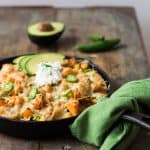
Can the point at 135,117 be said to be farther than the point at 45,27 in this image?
No

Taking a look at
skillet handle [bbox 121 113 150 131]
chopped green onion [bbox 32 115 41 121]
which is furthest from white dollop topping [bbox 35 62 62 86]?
skillet handle [bbox 121 113 150 131]

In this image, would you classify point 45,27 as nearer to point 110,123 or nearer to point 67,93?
point 67,93

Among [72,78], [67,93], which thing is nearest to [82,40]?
[72,78]

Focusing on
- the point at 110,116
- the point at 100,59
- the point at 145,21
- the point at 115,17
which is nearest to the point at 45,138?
the point at 110,116

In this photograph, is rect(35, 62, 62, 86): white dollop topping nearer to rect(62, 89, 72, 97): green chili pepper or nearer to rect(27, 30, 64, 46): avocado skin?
rect(62, 89, 72, 97): green chili pepper

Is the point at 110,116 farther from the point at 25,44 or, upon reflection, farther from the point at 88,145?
the point at 25,44

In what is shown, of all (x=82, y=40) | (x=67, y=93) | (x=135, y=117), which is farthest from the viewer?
(x=82, y=40)
